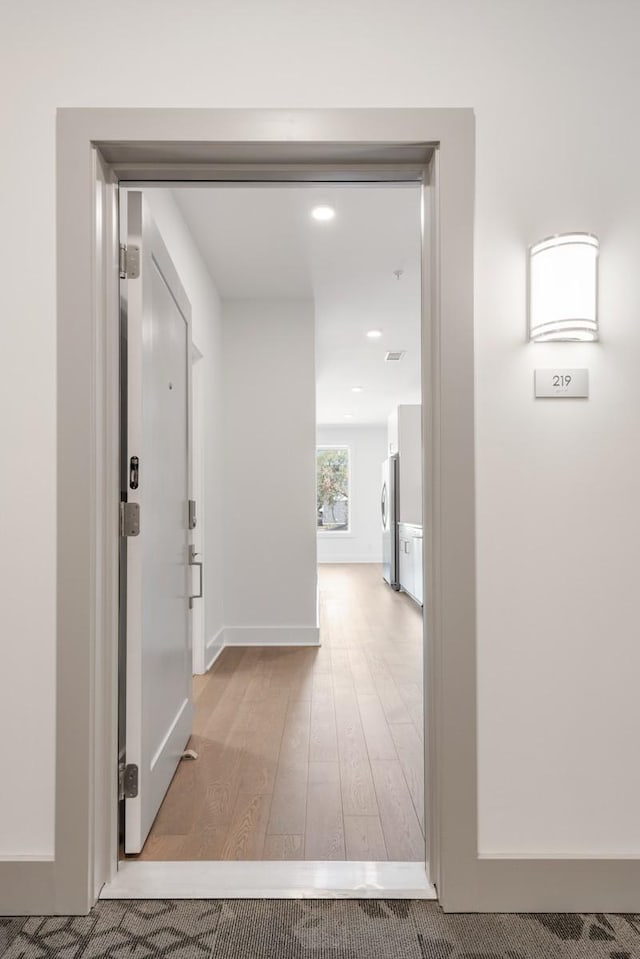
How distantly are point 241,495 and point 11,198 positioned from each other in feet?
11.1

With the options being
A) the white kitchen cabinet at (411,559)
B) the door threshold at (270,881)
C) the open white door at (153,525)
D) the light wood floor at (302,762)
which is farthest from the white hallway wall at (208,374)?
the white kitchen cabinet at (411,559)

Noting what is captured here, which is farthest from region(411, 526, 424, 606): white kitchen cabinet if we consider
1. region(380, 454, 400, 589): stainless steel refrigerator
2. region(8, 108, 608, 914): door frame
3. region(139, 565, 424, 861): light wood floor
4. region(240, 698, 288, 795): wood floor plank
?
region(8, 108, 608, 914): door frame

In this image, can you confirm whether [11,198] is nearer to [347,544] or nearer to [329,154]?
[329,154]

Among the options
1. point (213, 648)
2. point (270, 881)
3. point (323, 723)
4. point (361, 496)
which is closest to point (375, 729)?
point (323, 723)

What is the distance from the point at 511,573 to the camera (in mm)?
1644

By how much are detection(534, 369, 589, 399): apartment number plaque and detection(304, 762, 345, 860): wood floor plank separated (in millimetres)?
1487

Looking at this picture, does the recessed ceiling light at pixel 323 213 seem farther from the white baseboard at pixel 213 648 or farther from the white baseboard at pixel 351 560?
the white baseboard at pixel 351 560

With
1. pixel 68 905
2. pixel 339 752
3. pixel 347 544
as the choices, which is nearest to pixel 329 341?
pixel 339 752

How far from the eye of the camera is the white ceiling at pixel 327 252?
10.9 feet

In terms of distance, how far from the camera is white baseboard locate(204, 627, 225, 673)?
13.4ft

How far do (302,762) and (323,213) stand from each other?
2.83m

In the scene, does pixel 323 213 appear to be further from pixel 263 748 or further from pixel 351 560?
pixel 351 560

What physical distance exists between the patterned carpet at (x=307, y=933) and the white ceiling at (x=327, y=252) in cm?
220

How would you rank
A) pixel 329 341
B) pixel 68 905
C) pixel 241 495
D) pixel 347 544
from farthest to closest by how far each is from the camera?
pixel 347 544
pixel 329 341
pixel 241 495
pixel 68 905
